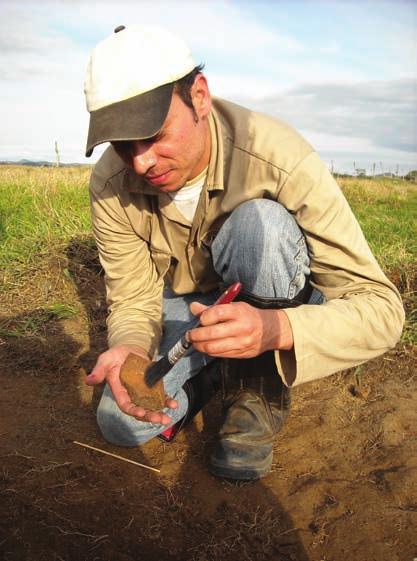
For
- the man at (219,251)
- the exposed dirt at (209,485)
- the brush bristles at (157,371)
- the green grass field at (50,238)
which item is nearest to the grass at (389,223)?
the green grass field at (50,238)

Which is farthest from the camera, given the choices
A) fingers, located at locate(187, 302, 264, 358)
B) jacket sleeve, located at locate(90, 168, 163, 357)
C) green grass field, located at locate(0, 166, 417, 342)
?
green grass field, located at locate(0, 166, 417, 342)

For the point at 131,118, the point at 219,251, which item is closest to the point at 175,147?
the point at 131,118

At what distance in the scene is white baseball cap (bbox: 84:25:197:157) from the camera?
57.9 inches

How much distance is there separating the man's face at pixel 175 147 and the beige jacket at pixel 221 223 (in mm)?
117

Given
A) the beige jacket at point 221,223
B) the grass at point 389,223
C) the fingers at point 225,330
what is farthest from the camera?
the grass at point 389,223

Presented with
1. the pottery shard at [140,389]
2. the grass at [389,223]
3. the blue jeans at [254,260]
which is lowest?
the grass at [389,223]

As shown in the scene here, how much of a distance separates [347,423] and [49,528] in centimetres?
114

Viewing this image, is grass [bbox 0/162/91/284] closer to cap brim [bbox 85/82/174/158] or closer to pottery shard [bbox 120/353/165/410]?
pottery shard [bbox 120/353/165/410]

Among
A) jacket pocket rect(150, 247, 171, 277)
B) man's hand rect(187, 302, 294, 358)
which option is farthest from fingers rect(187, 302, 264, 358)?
jacket pocket rect(150, 247, 171, 277)

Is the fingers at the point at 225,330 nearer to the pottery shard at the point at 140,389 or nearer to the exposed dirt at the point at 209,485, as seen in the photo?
the pottery shard at the point at 140,389

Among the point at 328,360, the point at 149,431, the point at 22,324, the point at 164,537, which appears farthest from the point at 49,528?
the point at 22,324

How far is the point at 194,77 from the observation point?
1621 millimetres

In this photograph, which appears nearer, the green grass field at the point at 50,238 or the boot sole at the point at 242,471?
the boot sole at the point at 242,471

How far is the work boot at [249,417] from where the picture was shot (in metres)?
1.76
